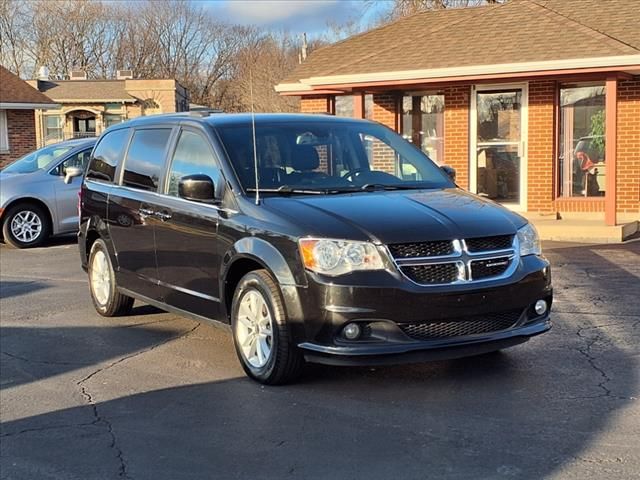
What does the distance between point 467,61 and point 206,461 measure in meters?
10.8

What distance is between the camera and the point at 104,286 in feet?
26.1

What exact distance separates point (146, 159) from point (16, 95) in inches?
793

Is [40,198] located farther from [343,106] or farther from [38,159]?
[343,106]

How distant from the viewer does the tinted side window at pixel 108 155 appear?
301 inches

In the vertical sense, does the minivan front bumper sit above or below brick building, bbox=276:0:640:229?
below

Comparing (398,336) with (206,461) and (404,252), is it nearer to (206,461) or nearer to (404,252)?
(404,252)

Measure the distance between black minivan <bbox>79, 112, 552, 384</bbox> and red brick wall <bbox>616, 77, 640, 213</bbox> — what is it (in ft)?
27.8

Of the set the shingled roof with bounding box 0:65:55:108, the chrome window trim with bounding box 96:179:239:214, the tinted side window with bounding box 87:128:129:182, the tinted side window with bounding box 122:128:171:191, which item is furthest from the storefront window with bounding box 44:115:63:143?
the tinted side window with bounding box 122:128:171:191

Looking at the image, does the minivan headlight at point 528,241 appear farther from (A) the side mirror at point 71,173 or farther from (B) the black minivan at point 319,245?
(A) the side mirror at point 71,173

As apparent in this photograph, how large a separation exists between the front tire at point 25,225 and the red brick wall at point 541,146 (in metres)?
8.39

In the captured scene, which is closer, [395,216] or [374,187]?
[395,216]

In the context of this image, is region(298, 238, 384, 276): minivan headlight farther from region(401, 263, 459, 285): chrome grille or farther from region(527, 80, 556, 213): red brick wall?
region(527, 80, 556, 213): red brick wall

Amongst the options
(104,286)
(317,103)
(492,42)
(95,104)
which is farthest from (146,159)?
(95,104)

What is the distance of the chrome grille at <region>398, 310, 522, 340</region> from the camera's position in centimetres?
507
